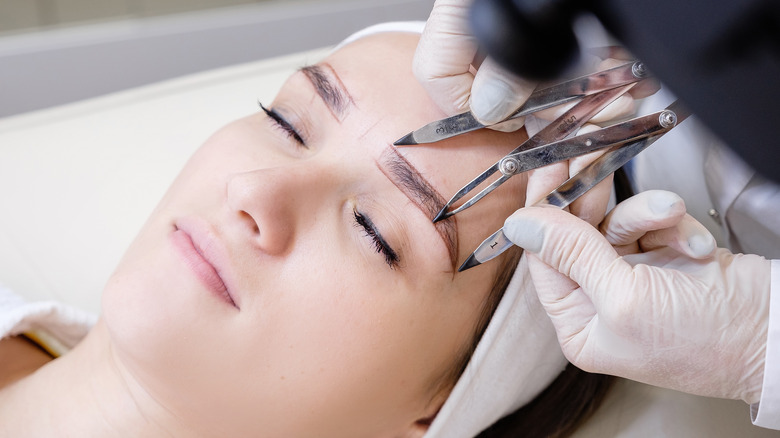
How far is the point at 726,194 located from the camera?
1043 millimetres

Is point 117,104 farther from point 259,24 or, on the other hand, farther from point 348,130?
point 348,130

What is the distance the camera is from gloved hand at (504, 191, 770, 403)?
81cm

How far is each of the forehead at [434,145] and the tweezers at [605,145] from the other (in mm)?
71

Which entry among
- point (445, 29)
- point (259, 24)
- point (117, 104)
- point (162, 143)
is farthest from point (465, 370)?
point (259, 24)

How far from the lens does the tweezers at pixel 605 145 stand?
88 cm

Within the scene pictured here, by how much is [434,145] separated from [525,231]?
19 centimetres

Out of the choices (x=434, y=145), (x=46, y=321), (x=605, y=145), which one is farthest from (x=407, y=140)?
(x=46, y=321)

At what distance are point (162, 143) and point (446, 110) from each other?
1059 mm

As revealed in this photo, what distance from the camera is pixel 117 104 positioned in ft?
5.95

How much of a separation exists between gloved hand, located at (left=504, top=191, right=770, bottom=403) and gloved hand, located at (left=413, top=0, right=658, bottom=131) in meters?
0.15

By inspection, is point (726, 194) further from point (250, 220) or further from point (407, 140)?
point (250, 220)

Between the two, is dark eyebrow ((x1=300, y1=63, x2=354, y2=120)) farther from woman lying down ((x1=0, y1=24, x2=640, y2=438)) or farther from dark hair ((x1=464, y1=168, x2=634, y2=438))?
dark hair ((x1=464, y1=168, x2=634, y2=438))

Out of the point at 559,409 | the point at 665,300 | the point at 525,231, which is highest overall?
the point at 525,231

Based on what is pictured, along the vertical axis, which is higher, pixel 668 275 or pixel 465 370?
pixel 668 275
